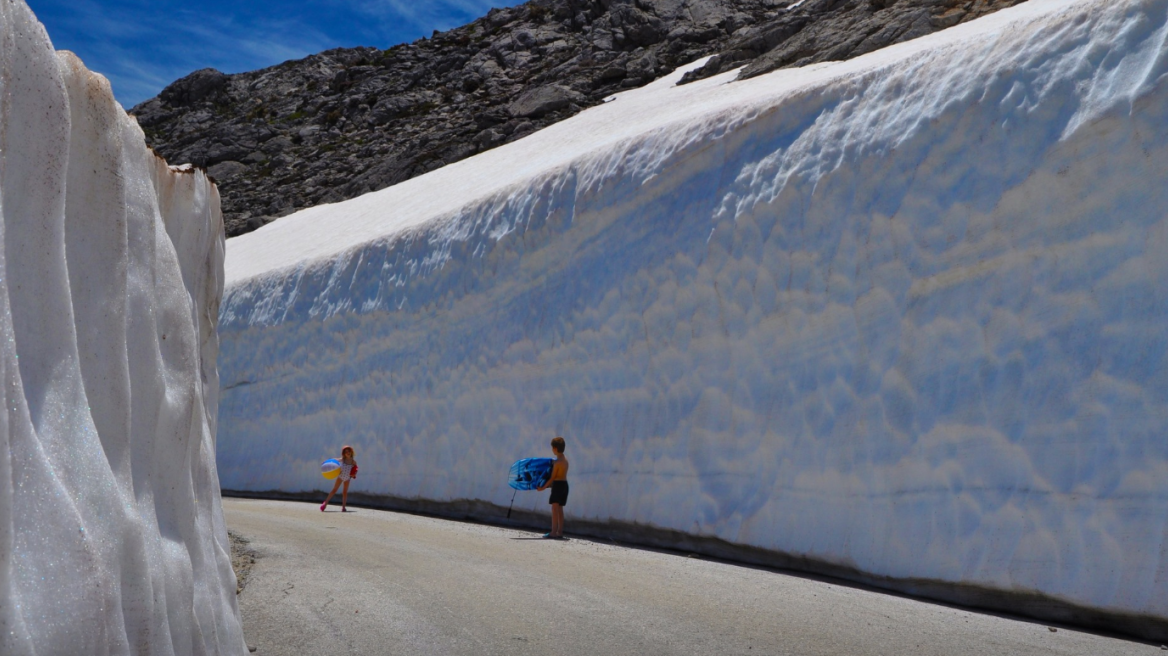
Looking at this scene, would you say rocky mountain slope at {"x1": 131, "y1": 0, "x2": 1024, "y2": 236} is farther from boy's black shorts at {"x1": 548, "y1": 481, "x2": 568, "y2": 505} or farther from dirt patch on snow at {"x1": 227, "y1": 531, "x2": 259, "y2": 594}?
dirt patch on snow at {"x1": 227, "y1": 531, "x2": 259, "y2": 594}

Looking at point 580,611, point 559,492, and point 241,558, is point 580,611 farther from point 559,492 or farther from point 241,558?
point 559,492

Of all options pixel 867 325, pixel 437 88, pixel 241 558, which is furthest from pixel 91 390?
pixel 437 88

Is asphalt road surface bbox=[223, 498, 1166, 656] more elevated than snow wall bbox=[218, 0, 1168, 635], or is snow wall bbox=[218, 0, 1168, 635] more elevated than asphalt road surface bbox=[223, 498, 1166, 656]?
snow wall bbox=[218, 0, 1168, 635]

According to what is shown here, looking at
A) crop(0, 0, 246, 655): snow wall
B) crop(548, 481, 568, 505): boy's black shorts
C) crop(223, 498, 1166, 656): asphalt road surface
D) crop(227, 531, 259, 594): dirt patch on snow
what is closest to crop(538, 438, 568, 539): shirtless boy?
crop(548, 481, 568, 505): boy's black shorts

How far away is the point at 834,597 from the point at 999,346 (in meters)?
2.12

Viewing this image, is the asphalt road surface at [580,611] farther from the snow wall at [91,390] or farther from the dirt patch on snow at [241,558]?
the snow wall at [91,390]

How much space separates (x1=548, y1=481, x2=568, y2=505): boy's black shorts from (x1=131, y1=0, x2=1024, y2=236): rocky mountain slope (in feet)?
50.9

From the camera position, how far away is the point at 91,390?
350 centimetres

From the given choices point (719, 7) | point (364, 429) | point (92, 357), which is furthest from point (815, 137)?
point (719, 7)

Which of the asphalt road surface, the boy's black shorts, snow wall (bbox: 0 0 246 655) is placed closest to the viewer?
snow wall (bbox: 0 0 246 655)

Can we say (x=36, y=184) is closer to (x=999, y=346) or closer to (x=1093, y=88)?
(x=999, y=346)

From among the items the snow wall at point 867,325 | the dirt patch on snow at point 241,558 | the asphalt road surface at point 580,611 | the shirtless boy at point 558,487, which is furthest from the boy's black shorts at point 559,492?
the dirt patch on snow at point 241,558

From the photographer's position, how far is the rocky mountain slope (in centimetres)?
3186

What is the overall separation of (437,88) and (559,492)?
116 ft
